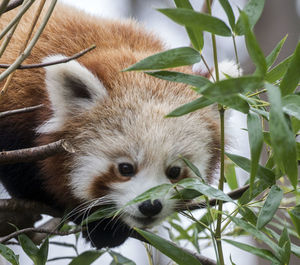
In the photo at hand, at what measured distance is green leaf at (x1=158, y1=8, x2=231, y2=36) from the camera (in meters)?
1.51

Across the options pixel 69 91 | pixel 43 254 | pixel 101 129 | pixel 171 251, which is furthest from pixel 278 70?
pixel 69 91

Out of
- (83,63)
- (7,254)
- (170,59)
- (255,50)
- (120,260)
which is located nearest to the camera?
(255,50)

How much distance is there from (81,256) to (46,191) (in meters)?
0.71

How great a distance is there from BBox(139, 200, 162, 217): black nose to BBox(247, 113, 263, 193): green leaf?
1185 millimetres

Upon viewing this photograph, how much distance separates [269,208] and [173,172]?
127 cm

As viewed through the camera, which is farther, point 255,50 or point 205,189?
point 205,189

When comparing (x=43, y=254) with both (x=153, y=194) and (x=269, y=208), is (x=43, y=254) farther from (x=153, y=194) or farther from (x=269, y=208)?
(x=269, y=208)

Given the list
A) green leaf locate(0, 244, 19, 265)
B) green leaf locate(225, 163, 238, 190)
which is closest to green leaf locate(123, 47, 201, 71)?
green leaf locate(0, 244, 19, 265)

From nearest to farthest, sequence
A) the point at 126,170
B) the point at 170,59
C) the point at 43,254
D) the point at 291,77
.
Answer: the point at 291,77 < the point at 170,59 < the point at 43,254 < the point at 126,170

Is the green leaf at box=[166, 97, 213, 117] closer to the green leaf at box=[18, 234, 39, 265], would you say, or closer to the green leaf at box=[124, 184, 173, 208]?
the green leaf at box=[124, 184, 173, 208]

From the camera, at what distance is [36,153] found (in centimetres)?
179

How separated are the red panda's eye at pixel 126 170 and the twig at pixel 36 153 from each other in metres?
1.00

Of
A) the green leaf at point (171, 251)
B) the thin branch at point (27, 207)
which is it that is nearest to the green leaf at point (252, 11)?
the green leaf at point (171, 251)

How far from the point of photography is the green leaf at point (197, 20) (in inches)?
59.6
